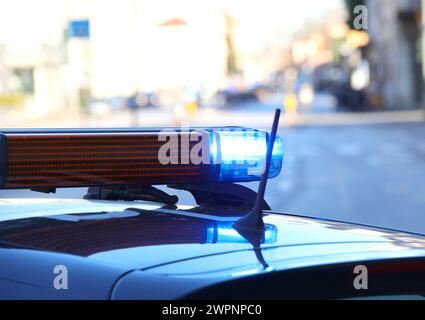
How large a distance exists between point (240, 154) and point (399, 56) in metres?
45.1

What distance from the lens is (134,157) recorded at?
2.50m

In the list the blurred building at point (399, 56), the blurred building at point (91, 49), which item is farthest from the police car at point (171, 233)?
the blurred building at point (399, 56)

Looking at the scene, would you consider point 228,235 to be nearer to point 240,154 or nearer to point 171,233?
point 171,233

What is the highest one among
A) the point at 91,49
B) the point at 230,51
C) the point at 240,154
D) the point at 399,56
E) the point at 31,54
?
the point at 230,51

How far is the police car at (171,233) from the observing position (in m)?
1.84

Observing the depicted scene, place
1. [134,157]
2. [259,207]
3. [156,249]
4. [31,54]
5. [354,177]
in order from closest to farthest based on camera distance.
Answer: [156,249] → [259,207] → [134,157] → [354,177] → [31,54]

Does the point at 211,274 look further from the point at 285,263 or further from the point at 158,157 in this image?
the point at 158,157

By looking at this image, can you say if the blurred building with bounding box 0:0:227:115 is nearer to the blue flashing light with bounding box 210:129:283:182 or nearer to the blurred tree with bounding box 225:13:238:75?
the blurred tree with bounding box 225:13:238:75

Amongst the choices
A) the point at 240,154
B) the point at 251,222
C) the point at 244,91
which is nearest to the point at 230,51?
the point at 244,91

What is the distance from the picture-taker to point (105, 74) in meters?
74.5

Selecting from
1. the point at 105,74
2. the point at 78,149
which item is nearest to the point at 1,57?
the point at 105,74

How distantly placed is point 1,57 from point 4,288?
57.3 metres

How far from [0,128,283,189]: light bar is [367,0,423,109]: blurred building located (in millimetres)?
43633

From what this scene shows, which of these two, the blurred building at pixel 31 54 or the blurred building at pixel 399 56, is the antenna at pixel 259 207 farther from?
the blurred building at pixel 31 54
